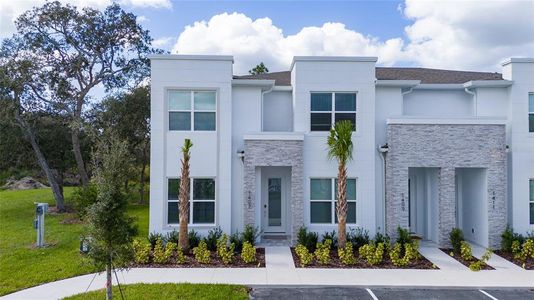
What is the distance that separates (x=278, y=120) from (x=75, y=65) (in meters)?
13.8

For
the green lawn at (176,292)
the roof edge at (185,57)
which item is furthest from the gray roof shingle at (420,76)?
the green lawn at (176,292)

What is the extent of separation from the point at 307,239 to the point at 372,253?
2.31 meters

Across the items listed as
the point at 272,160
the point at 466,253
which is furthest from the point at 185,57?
the point at 466,253

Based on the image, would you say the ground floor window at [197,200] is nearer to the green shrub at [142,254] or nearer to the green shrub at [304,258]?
the green shrub at [142,254]

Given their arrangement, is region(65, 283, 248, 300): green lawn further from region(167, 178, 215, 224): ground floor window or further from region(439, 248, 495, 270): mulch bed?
region(439, 248, 495, 270): mulch bed

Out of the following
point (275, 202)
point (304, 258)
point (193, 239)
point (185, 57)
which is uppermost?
point (185, 57)

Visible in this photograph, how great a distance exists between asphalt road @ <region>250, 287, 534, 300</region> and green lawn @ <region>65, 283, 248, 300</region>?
53cm

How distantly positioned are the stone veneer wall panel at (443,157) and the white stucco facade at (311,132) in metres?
0.31

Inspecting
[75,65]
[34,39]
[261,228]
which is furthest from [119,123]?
[261,228]

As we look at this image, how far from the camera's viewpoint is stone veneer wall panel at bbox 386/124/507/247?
1371 cm

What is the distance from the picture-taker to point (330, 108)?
14336 mm

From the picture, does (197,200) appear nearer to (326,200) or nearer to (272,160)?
(272,160)

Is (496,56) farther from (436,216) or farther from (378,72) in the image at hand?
(436,216)

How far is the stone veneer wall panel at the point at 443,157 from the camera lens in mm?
13711
